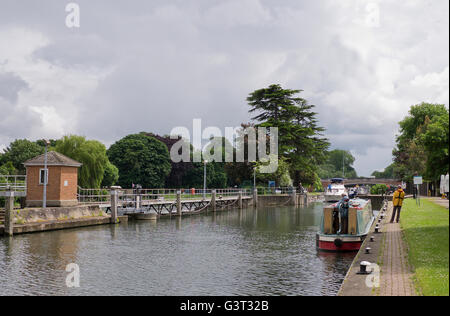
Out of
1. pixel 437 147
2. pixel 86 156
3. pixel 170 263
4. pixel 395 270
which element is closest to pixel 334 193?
pixel 86 156

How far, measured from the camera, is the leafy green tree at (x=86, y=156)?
5591 cm

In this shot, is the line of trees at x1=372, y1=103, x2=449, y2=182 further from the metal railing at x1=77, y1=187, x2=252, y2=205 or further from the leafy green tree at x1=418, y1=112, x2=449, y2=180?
the metal railing at x1=77, y1=187, x2=252, y2=205

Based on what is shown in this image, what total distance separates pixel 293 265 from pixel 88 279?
853 centimetres

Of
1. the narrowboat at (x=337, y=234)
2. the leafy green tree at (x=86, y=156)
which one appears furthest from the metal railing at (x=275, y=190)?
the narrowboat at (x=337, y=234)

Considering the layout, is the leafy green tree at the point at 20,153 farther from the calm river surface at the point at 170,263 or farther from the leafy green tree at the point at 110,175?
the calm river surface at the point at 170,263

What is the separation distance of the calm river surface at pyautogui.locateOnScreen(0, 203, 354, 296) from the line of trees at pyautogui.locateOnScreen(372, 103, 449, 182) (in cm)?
548

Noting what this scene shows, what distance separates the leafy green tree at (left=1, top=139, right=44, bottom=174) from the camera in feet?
274

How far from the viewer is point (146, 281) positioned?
16969 mm

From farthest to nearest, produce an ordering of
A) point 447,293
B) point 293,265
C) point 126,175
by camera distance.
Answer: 1. point 126,175
2. point 293,265
3. point 447,293

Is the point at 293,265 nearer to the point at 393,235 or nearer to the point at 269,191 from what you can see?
the point at 393,235

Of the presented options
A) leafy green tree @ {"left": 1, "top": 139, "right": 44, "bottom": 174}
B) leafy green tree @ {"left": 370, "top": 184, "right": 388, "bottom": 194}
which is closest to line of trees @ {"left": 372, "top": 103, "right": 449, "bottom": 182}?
leafy green tree @ {"left": 370, "top": 184, "right": 388, "bottom": 194}

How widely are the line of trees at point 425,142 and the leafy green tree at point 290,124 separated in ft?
50.6

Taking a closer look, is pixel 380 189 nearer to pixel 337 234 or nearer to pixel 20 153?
pixel 20 153
